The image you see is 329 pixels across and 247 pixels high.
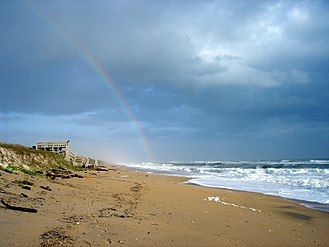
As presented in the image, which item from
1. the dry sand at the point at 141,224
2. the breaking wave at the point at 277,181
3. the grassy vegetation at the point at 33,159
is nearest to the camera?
the dry sand at the point at 141,224

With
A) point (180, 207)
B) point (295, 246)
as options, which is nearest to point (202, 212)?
point (180, 207)

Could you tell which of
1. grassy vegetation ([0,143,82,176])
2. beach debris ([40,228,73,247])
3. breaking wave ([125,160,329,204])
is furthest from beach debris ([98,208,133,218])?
grassy vegetation ([0,143,82,176])

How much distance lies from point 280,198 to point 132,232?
1248 cm

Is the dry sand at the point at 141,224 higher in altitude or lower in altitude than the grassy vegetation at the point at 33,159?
lower

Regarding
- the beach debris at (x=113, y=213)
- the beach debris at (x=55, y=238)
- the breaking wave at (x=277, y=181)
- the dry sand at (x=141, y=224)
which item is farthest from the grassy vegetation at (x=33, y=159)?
the beach debris at (x=55, y=238)

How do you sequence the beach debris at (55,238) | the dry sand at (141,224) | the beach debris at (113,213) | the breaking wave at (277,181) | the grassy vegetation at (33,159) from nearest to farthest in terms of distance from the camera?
the beach debris at (55,238)
the dry sand at (141,224)
the beach debris at (113,213)
the breaking wave at (277,181)
the grassy vegetation at (33,159)

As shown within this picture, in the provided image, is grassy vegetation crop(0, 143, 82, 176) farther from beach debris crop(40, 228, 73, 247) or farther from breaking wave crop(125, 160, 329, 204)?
beach debris crop(40, 228, 73, 247)

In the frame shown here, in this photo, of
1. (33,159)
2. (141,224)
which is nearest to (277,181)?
(33,159)

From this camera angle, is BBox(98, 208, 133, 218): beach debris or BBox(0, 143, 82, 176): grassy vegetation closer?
BBox(98, 208, 133, 218): beach debris

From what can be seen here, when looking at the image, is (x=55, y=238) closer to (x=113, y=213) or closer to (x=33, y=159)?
(x=113, y=213)

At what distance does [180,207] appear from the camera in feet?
41.0

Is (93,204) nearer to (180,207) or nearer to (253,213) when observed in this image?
(180,207)

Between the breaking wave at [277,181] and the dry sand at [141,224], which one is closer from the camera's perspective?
the dry sand at [141,224]

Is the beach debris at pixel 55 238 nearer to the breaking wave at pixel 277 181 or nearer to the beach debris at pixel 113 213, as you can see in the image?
the beach debris at pixel 113 213
